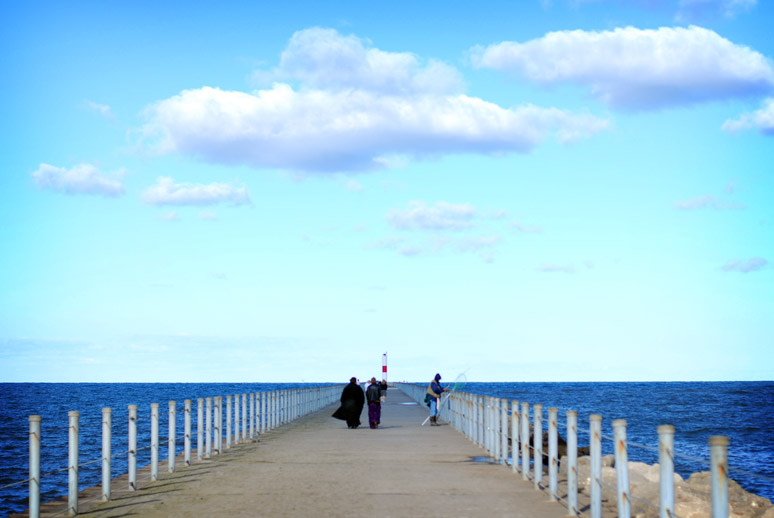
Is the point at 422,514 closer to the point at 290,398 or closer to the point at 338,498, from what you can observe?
the point at 338,498

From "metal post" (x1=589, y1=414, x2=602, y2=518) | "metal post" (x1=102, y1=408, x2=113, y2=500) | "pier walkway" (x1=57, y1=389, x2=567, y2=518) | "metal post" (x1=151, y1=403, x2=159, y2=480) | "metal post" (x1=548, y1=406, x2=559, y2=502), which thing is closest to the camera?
"metal post" (x1=589, y1=414, x2=602, y2=518)

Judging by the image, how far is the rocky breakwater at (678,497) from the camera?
48.6ft

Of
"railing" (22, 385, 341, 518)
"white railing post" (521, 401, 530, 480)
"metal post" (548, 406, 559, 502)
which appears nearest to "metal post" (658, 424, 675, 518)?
"metal post" (548, 406, 559, 502)

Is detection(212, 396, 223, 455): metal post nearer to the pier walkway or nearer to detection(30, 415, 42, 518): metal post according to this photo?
the pier walkway

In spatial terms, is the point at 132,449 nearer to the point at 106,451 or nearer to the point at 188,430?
the point at 106,451

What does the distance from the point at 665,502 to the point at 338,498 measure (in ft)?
18.4

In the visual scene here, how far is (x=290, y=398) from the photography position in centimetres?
3350

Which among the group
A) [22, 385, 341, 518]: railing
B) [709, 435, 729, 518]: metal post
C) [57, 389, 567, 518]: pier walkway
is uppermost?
[709, 435, 729, 518]: metal post

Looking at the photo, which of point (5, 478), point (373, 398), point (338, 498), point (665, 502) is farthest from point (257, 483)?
point (5, 478)

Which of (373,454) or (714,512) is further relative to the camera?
(373,454)

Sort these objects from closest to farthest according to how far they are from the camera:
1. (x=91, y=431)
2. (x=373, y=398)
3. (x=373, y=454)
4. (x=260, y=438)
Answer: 1. (x=373, y=454)
2. (x=260, y=438)
3. (x=373, y=398)
4. (x=91, y=431)

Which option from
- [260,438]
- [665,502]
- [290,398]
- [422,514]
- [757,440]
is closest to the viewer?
[665,502]

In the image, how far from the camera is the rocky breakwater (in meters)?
14.8

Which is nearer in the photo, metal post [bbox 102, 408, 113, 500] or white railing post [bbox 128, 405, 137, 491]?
metal post [bbox 102, 408, 113, 500]
